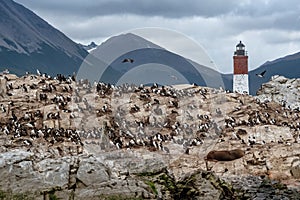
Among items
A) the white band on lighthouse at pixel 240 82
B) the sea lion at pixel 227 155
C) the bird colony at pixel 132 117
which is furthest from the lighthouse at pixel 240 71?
the sea lion at pixel 227 155

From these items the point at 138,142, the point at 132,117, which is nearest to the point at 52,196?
the point at 138,142

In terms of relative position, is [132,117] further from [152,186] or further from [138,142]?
[152,186]

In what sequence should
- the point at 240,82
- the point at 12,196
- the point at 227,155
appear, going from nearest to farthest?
the point at 12,196
the point at 227,155
the point at 240,82

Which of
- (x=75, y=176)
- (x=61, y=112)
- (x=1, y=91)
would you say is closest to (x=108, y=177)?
(x=75, y=176)

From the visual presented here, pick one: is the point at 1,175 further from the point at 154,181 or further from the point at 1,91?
the point at 1,91

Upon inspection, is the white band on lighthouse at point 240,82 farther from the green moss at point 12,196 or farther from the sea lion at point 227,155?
the green moss at point 12,196

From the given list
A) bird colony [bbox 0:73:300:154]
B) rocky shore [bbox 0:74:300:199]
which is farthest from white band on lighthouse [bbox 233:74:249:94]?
bird colony [bbox 0:73:300:154]

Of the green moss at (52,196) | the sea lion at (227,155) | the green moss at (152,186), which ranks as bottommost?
the green moss at (52,196)

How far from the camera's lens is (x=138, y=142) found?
32219 millimetres

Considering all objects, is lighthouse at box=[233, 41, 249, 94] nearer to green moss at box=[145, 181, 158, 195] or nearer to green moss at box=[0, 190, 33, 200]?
green moss at box=[145, 181, 158, 195]

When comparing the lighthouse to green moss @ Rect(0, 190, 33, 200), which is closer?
green moss @ Rect(0, 190, 33, 200)

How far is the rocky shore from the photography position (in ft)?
64.1

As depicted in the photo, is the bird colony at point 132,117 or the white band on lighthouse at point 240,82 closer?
the bird colony at point 132,117

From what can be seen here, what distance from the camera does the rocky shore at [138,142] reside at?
19531 mm
